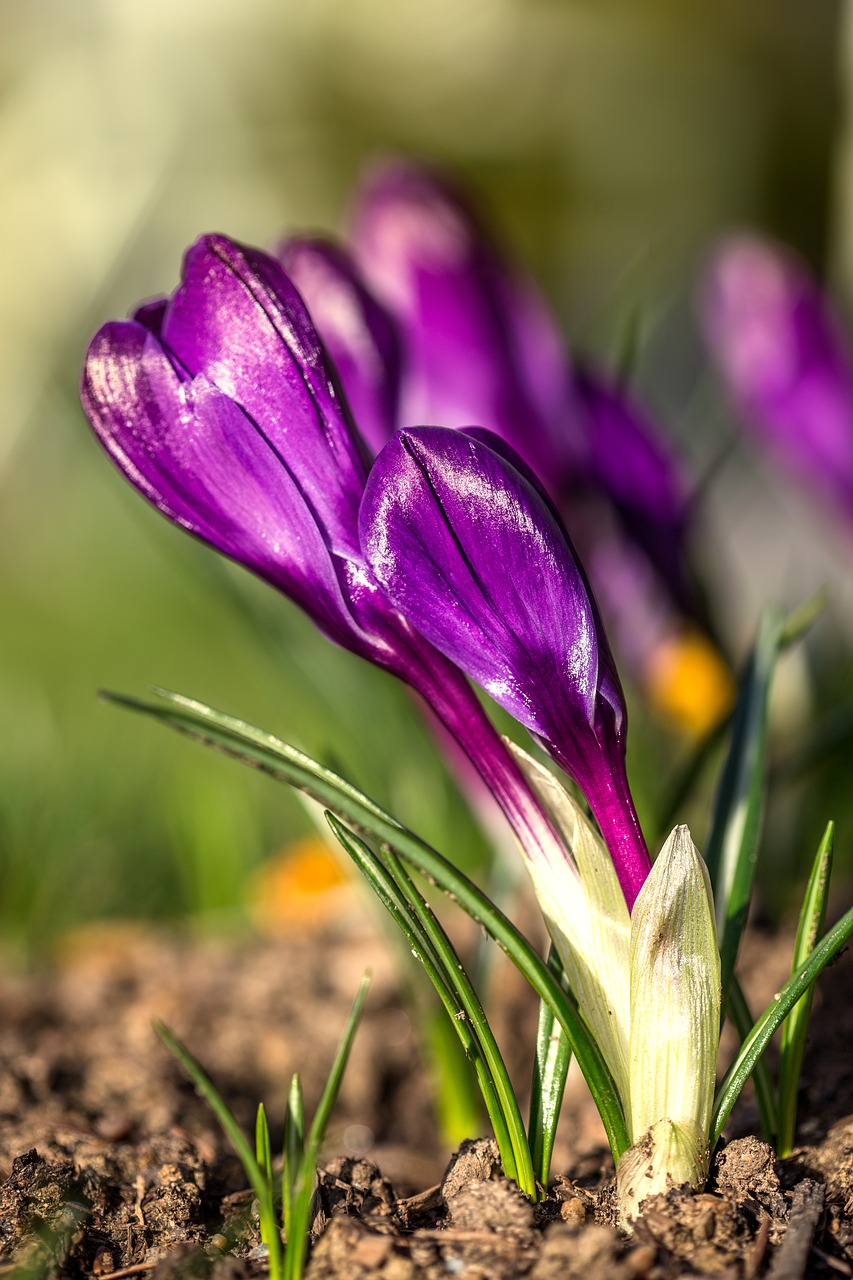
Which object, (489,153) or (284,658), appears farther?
(489,153)

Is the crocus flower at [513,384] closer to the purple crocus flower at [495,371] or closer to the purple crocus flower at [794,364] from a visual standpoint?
the purple crocus flower at [495,371]

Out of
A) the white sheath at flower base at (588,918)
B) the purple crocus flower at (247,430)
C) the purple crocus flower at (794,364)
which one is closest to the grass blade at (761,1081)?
the white sheath at flower base at (588,918)

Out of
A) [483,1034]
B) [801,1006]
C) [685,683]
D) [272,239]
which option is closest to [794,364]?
[685,683]

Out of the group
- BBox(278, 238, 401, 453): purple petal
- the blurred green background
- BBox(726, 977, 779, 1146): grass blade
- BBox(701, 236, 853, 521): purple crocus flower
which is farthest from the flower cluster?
BBox(701, 236, 853, 521): purple crocus flower

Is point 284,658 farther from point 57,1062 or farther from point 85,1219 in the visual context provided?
point 85,1219

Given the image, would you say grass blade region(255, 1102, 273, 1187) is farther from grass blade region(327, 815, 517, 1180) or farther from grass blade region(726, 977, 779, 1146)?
grass blade region(726, 977, 779, 1146)

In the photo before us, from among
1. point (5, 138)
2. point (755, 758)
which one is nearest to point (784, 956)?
point (755, 758)
